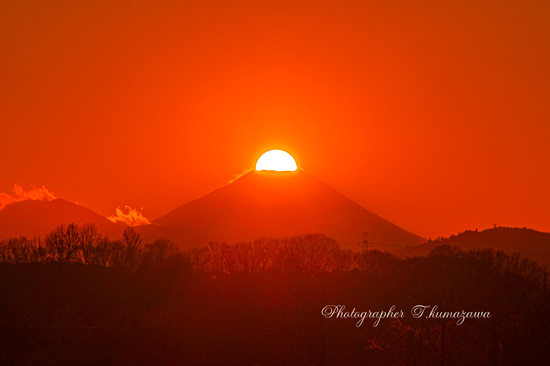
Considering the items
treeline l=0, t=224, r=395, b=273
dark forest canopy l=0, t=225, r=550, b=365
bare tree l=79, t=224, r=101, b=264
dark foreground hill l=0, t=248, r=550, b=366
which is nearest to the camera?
dark foreground hill l=0, t=248, r=550, b=366

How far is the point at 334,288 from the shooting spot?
75750mm

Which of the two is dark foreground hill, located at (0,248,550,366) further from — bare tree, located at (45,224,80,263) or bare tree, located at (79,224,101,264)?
bare tree, located at (45,224,80,263)

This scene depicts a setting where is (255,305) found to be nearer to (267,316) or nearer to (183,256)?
(267,316)

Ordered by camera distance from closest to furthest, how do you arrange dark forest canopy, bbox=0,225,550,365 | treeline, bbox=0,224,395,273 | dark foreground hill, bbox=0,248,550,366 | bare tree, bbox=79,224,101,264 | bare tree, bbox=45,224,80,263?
dark foreground hill, bbox=0,248,550,366 → dark forest canopy, bbox=0,225,550,365 → treeline, bbox=0,224,395,273 → bare tree, bbox=45,224,80,263 → bare tree, bbox=79,224,101,264

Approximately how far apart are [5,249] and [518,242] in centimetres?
13025

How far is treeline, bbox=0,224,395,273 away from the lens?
9988 centimetres

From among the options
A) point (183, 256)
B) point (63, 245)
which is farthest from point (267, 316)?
point (63, 245)

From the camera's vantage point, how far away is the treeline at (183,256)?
328 feet

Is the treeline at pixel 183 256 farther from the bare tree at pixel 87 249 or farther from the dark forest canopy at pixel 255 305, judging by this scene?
the dark forest canopy at pixel 255 305

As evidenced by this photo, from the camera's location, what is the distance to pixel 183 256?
102125mm

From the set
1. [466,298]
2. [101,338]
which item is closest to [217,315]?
[101,338]

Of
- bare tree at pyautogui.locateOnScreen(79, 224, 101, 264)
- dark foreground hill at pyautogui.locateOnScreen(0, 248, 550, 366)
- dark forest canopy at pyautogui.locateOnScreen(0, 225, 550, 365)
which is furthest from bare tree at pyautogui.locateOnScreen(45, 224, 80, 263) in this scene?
dark foreground hill at pyautogui.locateOnScreen(0, 248, 550, 366)

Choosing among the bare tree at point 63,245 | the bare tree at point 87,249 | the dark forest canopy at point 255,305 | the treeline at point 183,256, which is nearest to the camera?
the dark forest canopy at point 255,305

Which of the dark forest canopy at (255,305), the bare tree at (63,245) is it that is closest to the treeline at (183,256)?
the bare tree at (63,245)
